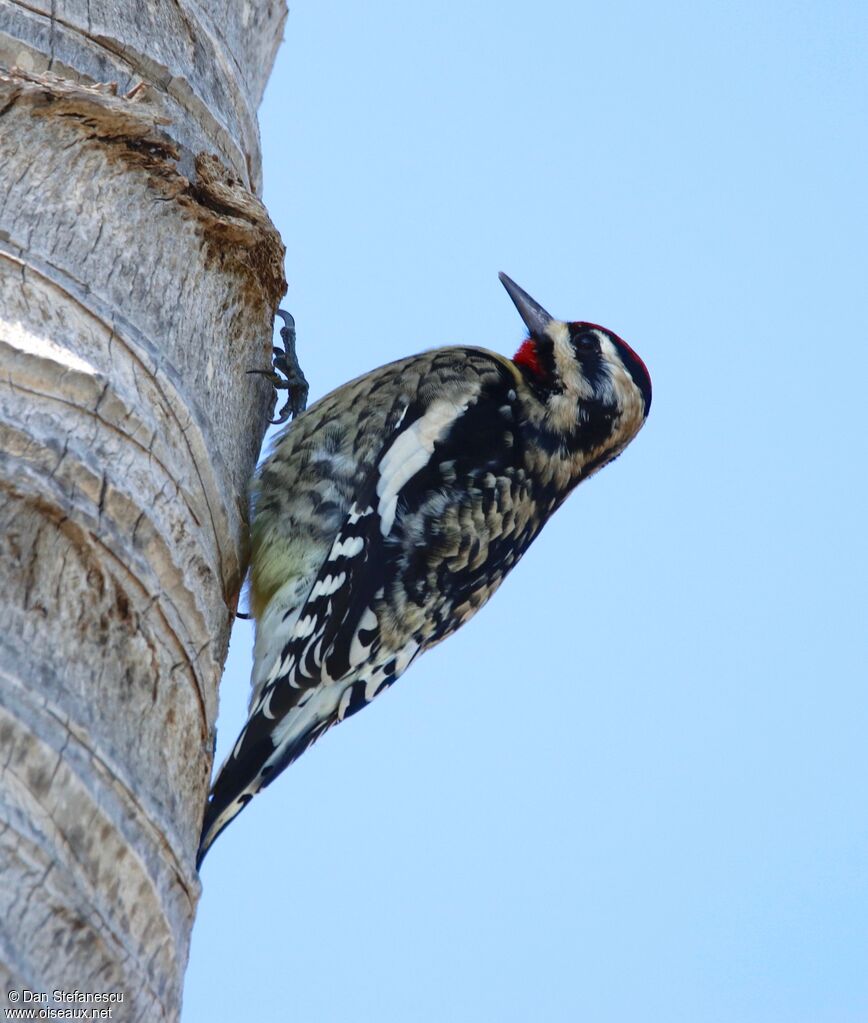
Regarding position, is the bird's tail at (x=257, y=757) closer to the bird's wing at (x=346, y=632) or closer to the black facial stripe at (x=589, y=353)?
the bird's wing at (x=346, y=632)

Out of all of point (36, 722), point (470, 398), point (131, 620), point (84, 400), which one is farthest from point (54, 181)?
point (470, 398)

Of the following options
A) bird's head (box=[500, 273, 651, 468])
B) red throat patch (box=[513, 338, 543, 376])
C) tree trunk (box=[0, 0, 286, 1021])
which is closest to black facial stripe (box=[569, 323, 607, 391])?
bird's head (box=[500, 273, 651, 468])

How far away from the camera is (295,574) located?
9.64 feet

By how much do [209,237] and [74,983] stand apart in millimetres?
1428

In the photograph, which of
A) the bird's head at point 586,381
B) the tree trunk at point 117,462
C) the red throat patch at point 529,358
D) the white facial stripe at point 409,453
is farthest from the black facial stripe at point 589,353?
the tree trunk at point 117,462

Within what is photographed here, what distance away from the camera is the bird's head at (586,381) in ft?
12.3

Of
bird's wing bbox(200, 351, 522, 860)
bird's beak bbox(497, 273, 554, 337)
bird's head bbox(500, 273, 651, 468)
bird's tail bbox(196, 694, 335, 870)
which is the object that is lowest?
bird's tail bbox(196, 694, 335, 870)

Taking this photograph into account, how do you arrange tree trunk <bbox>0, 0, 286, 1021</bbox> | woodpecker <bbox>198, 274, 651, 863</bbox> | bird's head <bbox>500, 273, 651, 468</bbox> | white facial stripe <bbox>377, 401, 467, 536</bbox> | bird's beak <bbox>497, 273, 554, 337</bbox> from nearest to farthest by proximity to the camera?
tree trunk <bbox>0, 0, 286, 1021</bbox>, woodpecker <bbox>198, 274, 651, 863</bbox>, white facial stripe <bbox>377, 401, 467, 536</bbox>, bird's head <bbox>500, 273, 651, 468</bbox>, bird's beak <bbox>497, 273, 554, 337</bbox>

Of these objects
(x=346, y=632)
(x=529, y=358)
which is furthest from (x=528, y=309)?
(x=346, y=632)

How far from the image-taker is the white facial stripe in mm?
3125

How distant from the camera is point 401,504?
124 inches

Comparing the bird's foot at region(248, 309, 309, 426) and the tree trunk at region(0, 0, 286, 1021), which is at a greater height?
the bird's foot at region(248, 309, 309, 426)

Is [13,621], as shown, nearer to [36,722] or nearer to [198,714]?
[36,722]

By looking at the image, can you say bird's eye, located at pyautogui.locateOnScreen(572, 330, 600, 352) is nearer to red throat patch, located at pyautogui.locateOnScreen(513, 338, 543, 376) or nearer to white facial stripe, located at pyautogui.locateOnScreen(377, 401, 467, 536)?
red throat patch, located at pyautogui.locateOnScreen(513, 338, 543, 376)
